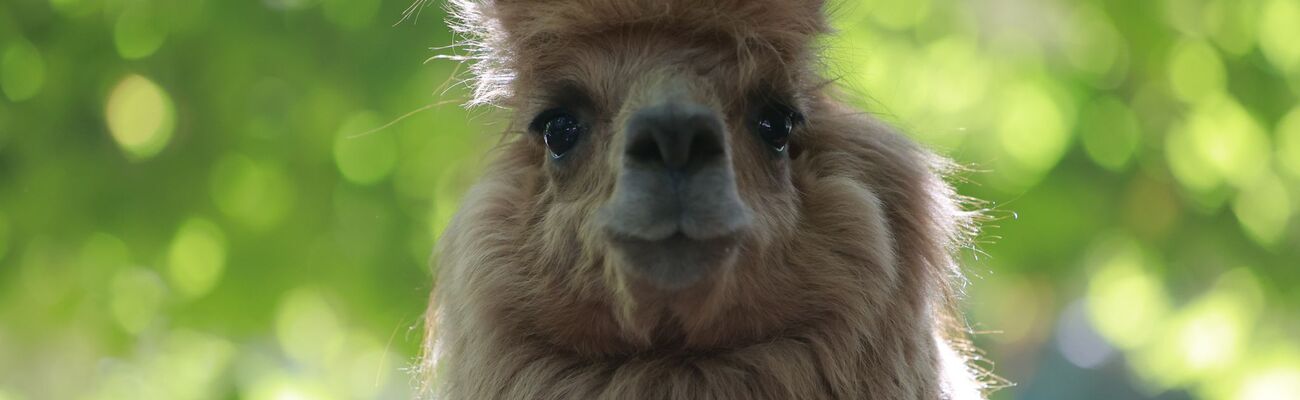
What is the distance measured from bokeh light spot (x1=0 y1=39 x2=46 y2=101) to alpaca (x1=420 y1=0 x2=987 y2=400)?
128 inches

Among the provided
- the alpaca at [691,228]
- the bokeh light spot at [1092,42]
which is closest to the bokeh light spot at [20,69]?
the alpaca at [691,228]

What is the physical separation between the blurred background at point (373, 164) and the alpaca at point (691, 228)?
7.34 ft

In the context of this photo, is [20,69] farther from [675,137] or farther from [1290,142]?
[1290,142]

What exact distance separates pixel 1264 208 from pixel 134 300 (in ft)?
17.4

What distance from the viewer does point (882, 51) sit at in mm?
5789

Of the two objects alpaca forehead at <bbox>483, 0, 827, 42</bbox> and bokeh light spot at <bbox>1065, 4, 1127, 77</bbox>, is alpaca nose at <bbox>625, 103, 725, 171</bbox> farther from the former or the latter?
bokeh light spot at <bbox>1065, 4, 1127, 77</bbox>

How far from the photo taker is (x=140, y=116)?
560 cm

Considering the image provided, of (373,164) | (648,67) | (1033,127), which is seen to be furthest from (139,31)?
(1033,127)

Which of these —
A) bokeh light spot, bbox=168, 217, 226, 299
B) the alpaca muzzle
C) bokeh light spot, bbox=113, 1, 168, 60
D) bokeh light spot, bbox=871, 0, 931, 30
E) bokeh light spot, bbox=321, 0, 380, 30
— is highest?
bokeh light spot, bbox=871, 0, 931, 30

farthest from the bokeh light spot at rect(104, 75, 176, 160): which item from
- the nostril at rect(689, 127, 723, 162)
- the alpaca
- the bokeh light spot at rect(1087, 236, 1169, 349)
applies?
the bokeh light spot at rect(1087, 236, 1169, 349)

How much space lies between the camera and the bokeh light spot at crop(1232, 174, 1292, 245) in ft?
18.9

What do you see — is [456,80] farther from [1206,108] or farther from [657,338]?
[1206,108]

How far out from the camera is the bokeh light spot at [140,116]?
558 cm

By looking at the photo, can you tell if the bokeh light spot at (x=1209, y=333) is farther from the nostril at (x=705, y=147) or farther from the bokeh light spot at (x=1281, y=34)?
the nostril at (x=705, y=147)
